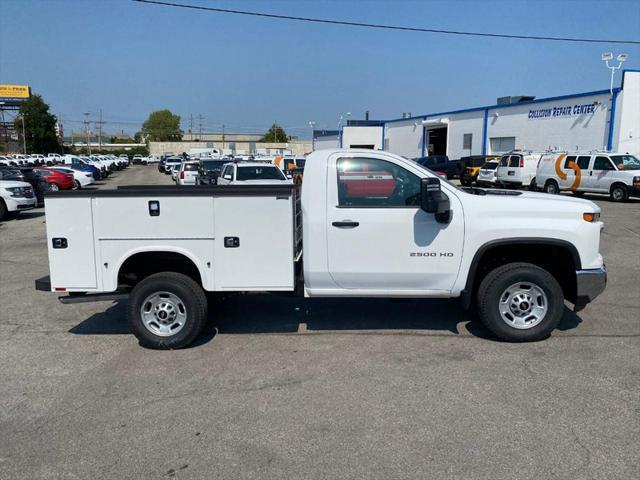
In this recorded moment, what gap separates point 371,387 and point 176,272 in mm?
2413

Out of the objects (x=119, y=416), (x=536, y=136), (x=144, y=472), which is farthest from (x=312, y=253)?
(x=536, y=136)

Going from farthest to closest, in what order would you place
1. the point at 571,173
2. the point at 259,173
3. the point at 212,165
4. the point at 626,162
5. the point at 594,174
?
1. the point at 212,165
2. the point at 571,173
3. the point at 594,174
4. the point at 626,162
5. the point at 259,173

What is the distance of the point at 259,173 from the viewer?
17.7 metres

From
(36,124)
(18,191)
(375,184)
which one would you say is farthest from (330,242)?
(36,124)

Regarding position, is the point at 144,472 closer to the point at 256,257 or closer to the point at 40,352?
the point at 256,257

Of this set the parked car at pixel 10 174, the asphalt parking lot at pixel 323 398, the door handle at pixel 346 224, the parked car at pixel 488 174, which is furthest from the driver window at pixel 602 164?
the parked car at pixel 10 174

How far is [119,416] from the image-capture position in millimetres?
4238

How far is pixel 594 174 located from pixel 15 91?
354 ft

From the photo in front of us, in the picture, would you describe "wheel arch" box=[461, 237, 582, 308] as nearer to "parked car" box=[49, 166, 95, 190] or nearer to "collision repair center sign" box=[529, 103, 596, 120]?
"collision repair center sign" box=[529, 103, 596, 120]

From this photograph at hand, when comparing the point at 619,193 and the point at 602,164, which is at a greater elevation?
the point at 602,164

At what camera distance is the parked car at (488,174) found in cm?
2988

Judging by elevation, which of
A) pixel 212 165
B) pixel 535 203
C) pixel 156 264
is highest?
pixel 212 165

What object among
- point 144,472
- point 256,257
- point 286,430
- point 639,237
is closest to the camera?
point 144,472

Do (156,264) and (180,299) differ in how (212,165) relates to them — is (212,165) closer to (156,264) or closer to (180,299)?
(156,264)
